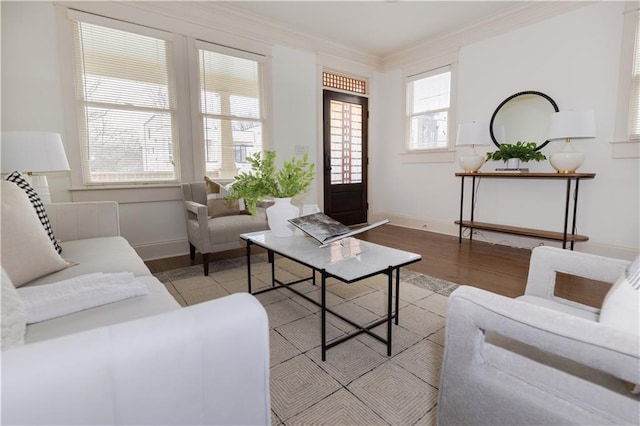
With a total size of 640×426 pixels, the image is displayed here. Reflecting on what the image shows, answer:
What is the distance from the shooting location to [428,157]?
475 centimetres

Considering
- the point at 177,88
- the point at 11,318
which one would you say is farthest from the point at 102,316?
the point at 177,88

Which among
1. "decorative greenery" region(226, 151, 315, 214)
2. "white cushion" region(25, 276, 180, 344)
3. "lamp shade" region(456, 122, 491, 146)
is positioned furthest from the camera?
"lamp shade" region(456, 122, 491, 146)

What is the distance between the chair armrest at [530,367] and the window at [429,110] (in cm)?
410

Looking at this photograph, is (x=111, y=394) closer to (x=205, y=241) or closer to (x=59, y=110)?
(x=205, y=241)

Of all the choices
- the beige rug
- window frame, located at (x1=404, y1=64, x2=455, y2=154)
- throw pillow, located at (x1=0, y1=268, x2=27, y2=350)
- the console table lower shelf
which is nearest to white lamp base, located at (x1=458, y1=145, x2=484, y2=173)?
window frame, located at (x1=404, y1=64, x2=455, y2=154)

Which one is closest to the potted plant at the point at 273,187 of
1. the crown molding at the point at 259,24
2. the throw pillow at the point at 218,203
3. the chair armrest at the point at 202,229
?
the chair armrest at the point at 202,229

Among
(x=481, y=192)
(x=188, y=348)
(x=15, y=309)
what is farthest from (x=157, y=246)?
(x=481, y=192)

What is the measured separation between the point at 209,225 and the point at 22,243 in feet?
5.25

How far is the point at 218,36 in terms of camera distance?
12.0 feet

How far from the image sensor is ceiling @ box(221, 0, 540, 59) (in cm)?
358

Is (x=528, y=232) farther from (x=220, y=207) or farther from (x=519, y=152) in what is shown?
(x=220, y=207)

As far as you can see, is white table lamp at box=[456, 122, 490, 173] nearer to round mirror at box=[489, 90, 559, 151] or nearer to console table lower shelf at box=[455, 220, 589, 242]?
round mirror at box=[489, 90, 559, 151]

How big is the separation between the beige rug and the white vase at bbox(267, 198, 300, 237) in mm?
531

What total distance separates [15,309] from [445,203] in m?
4.61
